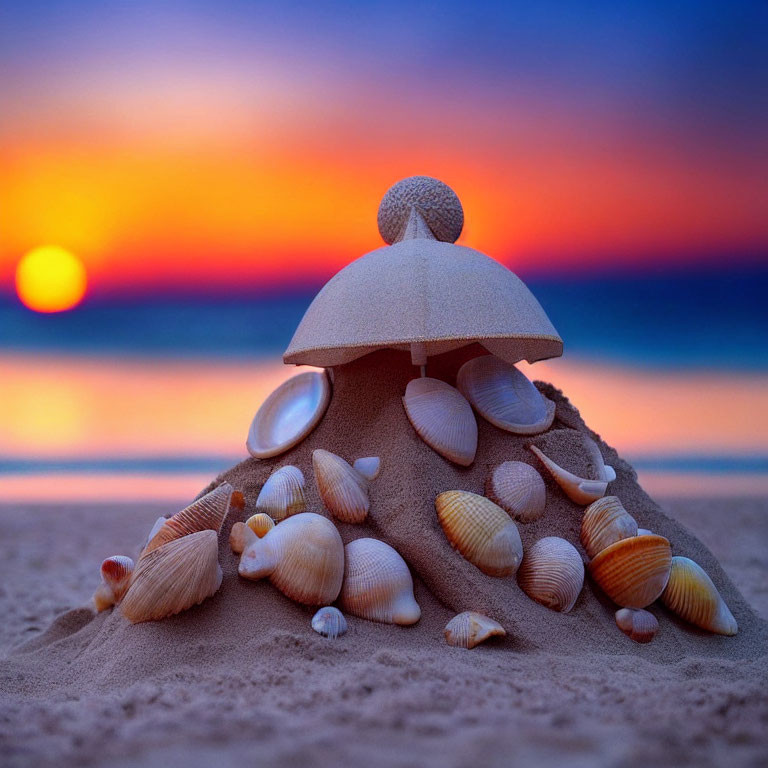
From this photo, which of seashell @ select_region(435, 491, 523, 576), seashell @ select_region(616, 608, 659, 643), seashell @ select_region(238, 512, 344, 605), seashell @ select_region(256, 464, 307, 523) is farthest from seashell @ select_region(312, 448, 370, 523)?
seashell @ select_region(616, 608, 659, 643)

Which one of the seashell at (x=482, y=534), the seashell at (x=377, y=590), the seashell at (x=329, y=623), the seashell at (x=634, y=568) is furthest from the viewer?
the seashell at (x=634, y=568)

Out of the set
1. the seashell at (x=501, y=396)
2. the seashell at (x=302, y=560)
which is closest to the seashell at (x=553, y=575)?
the seashell at (x=501, y=396)

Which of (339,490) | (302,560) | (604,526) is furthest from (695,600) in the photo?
(302,560)

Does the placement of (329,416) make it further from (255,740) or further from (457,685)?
(255,740)

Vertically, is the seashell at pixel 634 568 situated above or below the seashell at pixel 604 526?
below

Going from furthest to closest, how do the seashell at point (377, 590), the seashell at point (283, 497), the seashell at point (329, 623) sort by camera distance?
the seashell at point (283, 497), the seashell at point (377, 590), the seashell at point (329, 623)

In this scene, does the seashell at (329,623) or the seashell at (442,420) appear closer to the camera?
the seashell at (329,623)

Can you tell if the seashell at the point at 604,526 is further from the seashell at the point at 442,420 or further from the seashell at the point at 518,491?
the seashell at the point at 442,420

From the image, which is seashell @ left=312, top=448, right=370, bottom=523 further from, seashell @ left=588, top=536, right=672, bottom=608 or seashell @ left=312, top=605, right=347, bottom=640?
seashell @ left=588, top=536, right=672, bottom=608
